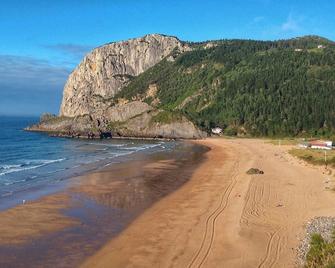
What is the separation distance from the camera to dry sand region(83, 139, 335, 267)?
2442 cm

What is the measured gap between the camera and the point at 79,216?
114 ft

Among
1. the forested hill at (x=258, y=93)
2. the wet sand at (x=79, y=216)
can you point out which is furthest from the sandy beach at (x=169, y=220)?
the forested hill at (x=258, y=93)

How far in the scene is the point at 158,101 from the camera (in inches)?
7318

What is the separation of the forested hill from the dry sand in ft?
260

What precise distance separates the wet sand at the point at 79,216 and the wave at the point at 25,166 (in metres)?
10.9

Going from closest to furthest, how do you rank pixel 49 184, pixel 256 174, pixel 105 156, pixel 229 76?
pixel 49 184 < pixel 256 174 < pixel 105 156 < pixel 229 76

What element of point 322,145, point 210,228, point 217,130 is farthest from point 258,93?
point 210,228

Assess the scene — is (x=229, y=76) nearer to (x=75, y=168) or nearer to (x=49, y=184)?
(x=75, y=168)

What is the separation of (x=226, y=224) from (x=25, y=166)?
41105mm

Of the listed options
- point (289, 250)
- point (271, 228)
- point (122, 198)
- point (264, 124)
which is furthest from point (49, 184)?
point (264, 124)

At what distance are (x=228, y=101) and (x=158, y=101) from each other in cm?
4115

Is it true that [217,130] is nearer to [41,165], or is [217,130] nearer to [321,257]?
[41,165]

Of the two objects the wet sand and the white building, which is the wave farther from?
the white building

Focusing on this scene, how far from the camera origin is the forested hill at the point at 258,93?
12900 centimetres
